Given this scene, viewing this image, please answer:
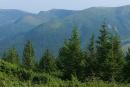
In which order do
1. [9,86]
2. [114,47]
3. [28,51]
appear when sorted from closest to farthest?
[9,86], [114,47], [28,51]

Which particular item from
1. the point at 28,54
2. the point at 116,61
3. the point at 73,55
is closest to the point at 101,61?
the point at 116,61

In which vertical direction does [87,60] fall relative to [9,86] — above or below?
below

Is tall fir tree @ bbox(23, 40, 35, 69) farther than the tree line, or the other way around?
tall fir tree @ bbox(23, 40, 35, 69)

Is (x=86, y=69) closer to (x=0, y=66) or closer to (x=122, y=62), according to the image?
(x=122, y=62)

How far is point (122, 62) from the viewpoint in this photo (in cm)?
6894

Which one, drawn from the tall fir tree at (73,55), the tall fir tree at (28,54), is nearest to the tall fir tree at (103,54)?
the tall fir tree at (73,55)

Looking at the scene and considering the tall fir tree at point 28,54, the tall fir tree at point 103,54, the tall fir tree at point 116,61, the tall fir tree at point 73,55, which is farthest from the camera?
the tall fir tree at point 28,54

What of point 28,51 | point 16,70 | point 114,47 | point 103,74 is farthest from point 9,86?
point 28,51

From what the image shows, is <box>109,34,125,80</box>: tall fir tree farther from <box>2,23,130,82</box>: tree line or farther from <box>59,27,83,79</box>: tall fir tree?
<box>59,27,83,79</box>: tall fir tree

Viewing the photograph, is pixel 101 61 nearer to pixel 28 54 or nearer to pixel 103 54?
pixel 103 54

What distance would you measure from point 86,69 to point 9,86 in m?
46.5

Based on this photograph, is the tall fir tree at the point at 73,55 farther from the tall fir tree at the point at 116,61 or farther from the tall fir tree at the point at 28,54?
the tall fir tree at the point at 28,54

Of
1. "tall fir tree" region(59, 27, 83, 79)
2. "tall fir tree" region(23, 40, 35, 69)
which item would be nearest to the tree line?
"tall fir tree" region(59, 27, 83, 79)

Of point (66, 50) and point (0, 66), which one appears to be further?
point (66, 50)
